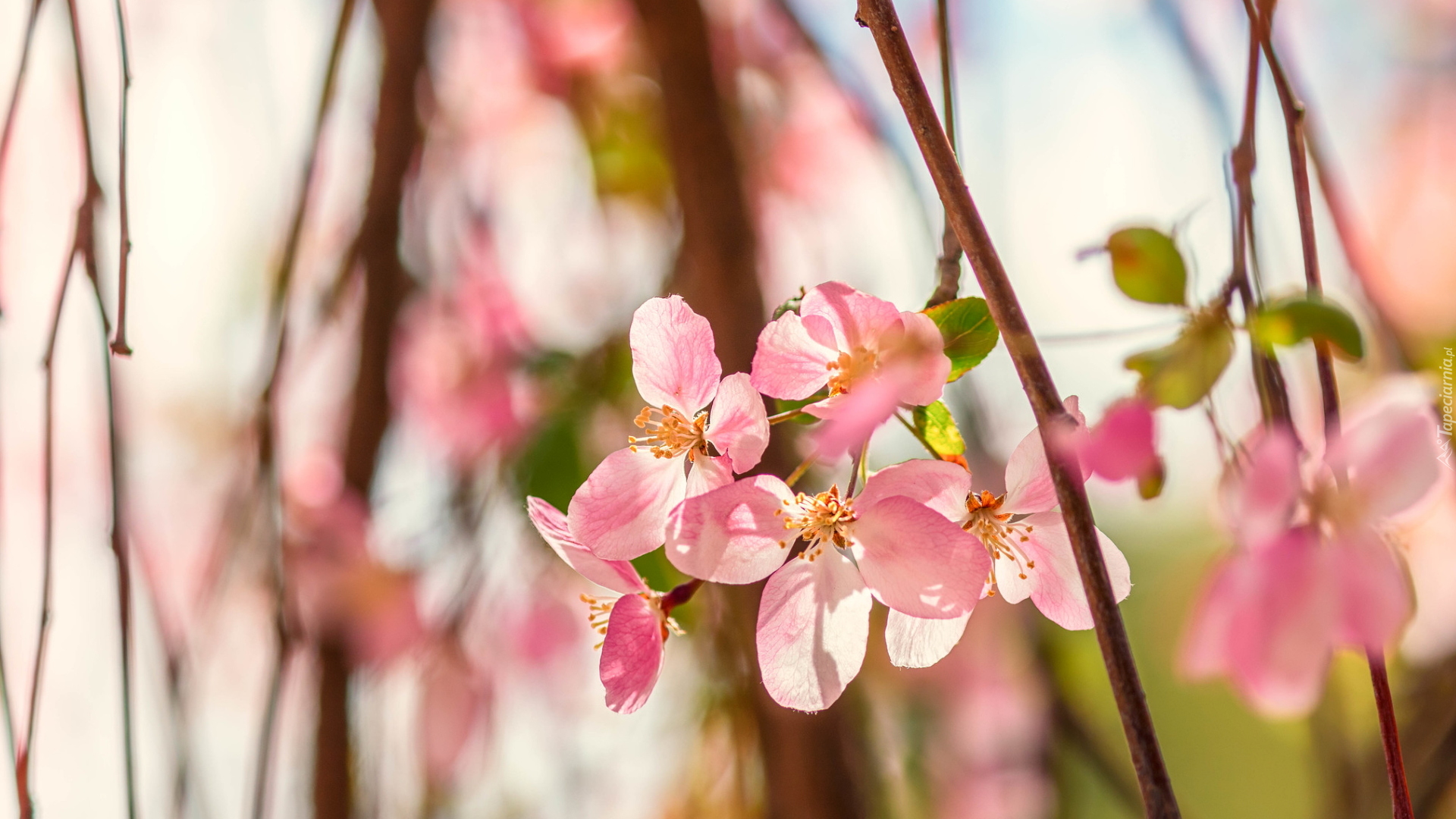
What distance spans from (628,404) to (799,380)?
0.69m

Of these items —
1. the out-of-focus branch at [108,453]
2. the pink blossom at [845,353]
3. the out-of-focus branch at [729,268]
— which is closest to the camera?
the pink blossom at [845,353]

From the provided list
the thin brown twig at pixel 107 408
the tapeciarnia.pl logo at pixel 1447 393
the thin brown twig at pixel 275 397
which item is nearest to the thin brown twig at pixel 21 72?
the thin brown twig at pixel 107 408

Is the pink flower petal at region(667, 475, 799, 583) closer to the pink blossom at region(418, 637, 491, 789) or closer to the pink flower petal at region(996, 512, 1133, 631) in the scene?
the pink flower petal at region(996, 512, 1133, 631)

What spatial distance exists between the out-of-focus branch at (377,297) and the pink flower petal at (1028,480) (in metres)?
0.81

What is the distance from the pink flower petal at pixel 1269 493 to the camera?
258 millimetres

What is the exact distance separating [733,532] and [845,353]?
76 millimetres

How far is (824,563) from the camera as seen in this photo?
38 centimetres

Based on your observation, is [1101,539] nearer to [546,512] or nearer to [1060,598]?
[1060,598]

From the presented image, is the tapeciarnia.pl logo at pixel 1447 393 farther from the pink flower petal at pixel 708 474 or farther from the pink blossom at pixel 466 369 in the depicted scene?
the pink blossom at pixel 466 369

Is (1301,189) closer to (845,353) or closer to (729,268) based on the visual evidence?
(845,353)

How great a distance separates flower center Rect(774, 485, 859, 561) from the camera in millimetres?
367

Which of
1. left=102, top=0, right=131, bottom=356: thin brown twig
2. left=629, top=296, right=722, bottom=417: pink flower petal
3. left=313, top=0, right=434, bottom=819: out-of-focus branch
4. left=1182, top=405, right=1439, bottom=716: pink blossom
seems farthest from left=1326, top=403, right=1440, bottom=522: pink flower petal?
left=313, top=0, right=434, bottom=819: out-of-focus branch

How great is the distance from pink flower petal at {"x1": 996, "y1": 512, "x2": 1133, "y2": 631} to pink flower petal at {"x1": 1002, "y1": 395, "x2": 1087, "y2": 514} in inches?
0.4

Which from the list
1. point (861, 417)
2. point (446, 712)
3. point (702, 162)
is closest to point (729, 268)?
point (702, 162)
